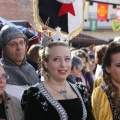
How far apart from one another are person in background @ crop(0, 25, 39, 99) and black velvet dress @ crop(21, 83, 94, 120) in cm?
45

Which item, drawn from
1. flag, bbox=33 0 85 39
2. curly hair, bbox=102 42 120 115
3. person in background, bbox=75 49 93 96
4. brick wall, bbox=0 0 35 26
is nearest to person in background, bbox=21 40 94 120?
curly hair, bbox=102 42 120 115

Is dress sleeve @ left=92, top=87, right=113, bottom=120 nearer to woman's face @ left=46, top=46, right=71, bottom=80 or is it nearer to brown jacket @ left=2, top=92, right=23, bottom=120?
woman's face @ left=46, top=46, right=71, bottom=80

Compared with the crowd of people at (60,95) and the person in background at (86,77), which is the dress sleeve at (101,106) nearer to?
the crowd of people at (60,95)

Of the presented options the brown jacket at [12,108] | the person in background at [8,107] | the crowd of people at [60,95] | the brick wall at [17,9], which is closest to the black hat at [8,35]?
the crowd of people at [60,95]

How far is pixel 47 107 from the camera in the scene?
216 cm

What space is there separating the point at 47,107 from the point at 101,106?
0.42 meters

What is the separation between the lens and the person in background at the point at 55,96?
2156mm

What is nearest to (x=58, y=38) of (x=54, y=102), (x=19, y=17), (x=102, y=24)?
(x=54, y=102)

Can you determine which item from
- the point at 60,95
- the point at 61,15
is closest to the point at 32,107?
the point at 60,95

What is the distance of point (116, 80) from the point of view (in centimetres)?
243

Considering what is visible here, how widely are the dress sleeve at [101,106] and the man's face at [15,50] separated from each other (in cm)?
72

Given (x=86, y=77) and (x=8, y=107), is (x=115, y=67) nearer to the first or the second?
(x=8, y=107)

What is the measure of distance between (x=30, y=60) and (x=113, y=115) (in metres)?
1.37

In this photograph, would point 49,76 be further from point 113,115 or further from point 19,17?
point 19,17
